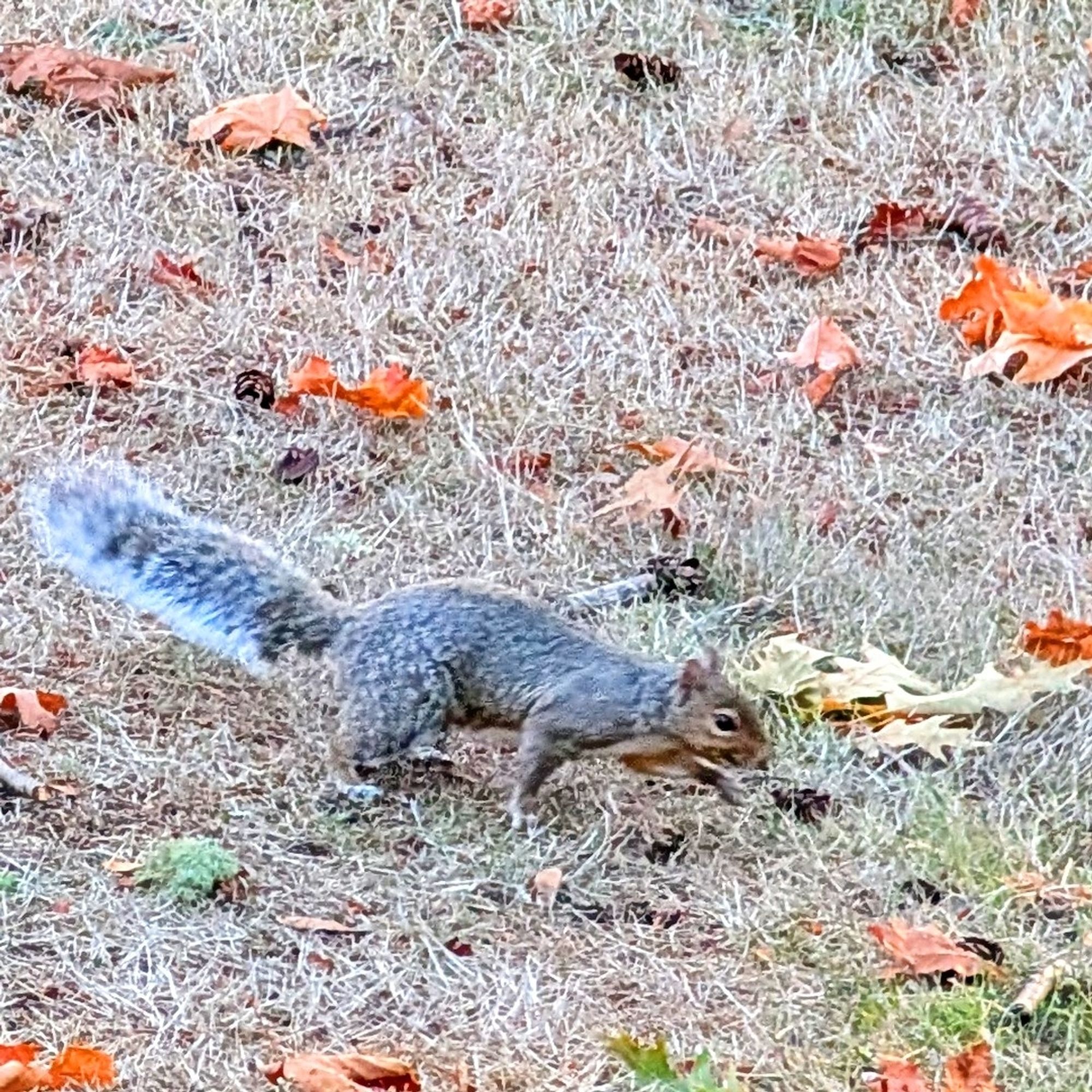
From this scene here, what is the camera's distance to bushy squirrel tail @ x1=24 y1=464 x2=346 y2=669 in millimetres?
3930

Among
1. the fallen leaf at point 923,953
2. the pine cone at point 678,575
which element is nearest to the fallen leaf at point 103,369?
the pine cone at point 678,575

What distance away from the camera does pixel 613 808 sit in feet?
12.5

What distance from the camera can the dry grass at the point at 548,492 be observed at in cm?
331

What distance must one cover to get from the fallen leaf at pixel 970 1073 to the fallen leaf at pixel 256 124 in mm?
3388

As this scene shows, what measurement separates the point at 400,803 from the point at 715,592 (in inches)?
34.6

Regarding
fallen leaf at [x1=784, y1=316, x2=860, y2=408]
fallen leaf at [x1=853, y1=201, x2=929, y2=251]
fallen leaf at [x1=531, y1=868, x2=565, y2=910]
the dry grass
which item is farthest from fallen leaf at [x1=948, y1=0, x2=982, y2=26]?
fallen leaf at [x1=531, y1=868, x2=565, y2=910]

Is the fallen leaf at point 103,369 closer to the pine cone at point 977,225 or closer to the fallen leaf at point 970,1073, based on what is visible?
the pine cone at point 977,225

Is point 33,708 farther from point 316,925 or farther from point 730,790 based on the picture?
point 730,790

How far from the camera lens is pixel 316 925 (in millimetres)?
3439

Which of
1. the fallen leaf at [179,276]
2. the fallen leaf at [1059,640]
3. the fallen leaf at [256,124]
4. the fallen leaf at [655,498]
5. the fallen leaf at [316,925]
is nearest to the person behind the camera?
the fallen leaf at [316,925]

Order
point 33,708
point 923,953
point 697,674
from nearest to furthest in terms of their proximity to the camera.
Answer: point 923,953 → point 697,674 → point 33,708

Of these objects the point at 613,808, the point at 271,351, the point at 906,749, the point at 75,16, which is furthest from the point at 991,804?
the point at 75,16

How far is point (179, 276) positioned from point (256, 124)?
0.67 metres

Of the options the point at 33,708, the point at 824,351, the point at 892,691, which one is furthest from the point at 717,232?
the point at 33,708
